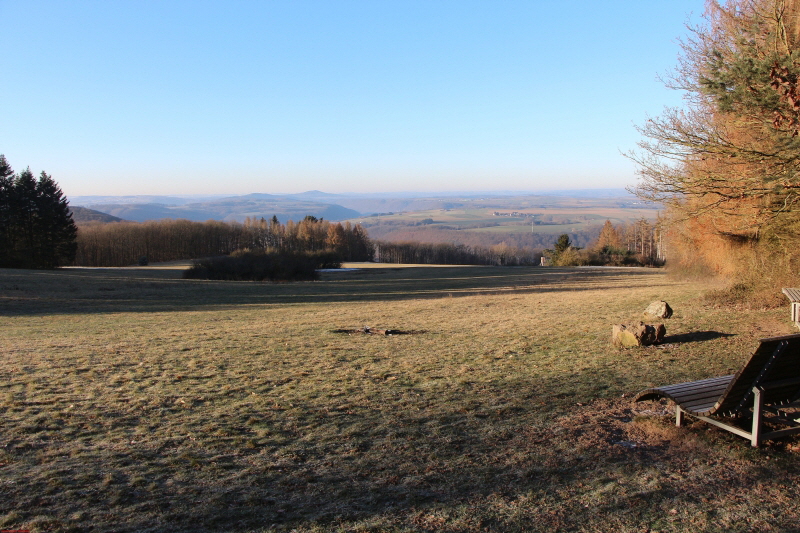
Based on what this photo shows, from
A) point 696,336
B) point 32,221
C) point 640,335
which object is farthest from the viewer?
point 32,221

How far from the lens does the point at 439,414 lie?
21.3 ft

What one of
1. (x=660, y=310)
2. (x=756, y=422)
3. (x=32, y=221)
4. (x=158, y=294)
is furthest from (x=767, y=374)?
(x=32, y=221)

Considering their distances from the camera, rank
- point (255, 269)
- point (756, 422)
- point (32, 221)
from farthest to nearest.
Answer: point (32, 221) < point (255, 269) < point (756, 422)

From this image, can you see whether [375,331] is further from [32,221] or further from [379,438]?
[32,221]

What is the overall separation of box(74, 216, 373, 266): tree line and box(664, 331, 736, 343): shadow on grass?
62423mm

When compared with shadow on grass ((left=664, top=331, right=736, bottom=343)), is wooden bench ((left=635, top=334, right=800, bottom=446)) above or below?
above

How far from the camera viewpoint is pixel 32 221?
172 ft

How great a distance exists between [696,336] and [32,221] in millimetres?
59257

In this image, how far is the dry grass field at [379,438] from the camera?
399 cm

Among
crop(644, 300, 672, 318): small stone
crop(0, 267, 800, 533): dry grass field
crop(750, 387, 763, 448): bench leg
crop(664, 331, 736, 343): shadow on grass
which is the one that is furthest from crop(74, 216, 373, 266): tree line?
crop(750, 387, 763, 448): bench leg

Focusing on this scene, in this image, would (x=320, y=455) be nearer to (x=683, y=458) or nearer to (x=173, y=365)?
(x=683, y=458)

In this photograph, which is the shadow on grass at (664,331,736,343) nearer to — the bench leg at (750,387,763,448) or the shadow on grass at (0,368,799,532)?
the shadow on grass at (0,368,799,532)

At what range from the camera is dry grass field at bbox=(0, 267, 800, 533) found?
3986mm

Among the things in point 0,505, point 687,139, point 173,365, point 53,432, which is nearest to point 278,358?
point 173,365
